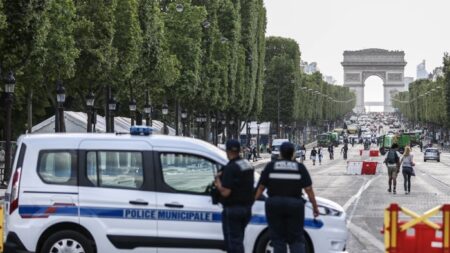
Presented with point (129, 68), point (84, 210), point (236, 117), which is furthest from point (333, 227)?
point (236, 117)

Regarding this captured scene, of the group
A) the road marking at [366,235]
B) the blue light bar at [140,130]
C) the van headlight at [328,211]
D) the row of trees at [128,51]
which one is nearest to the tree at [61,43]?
the row of trees at [128,51]

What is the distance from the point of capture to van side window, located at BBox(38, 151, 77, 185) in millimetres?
15102

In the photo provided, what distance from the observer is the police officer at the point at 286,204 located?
1355 centimetres

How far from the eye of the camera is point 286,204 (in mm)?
13516

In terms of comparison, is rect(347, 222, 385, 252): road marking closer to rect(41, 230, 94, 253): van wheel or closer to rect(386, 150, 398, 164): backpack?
rect(41, 230, 94, 253): van wheel

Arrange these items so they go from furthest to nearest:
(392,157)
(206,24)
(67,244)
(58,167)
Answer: (206,24) → (392,157) → (58,167) → (67,244)

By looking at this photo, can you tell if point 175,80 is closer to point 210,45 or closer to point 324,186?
point 210,45

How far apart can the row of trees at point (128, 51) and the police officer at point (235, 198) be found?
53.7 ft

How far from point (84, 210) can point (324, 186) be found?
105ft

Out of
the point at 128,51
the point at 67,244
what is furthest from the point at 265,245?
the point at 128,51

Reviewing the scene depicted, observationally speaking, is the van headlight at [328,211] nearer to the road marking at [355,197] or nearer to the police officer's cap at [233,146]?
the police officer's cap at [233,146]

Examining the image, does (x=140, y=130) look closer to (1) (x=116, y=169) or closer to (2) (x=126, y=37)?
(1) (x=116, y=169)

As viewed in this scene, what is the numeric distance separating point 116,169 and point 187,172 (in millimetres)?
986

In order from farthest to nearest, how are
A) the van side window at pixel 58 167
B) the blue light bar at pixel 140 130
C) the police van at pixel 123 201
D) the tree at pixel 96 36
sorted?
the tree at pixel 96 36, the blue light bar at pixel 140 130, the van side window at pixel 58 167, the police van at pixel 123 201
